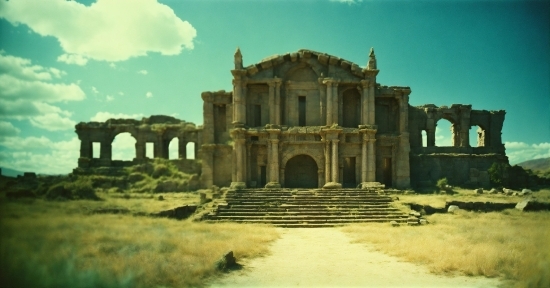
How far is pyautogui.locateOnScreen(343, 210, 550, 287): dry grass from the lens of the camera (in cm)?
963

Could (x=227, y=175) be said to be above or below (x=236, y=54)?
below

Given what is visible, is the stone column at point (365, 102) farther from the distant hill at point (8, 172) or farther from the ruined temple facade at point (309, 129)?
the distant hill at point (8, 172)

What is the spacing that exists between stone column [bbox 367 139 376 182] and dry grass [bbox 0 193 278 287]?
71.2 feet

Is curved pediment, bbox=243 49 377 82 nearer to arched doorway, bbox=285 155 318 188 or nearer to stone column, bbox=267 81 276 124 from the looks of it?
stone column, bbox=267 81 276 124

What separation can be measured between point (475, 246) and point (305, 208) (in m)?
12.1

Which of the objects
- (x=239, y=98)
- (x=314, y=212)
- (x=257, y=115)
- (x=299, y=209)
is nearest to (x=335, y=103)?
(x=257, y=115)

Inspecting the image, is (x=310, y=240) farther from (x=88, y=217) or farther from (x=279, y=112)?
(x=279, y=112)

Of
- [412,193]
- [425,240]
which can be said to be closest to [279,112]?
[412,193]

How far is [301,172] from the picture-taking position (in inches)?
1328

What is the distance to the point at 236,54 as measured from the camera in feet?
104

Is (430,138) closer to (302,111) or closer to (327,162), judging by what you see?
(327,162)

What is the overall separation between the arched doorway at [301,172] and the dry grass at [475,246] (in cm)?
1420

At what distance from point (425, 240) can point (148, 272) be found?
33.5 feet

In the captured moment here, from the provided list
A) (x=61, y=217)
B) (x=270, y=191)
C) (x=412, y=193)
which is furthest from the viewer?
(x=412, y=193)
